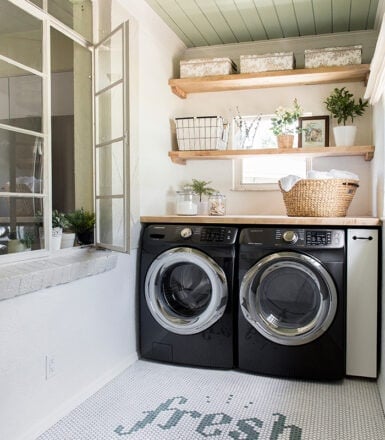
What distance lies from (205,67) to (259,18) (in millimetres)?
527

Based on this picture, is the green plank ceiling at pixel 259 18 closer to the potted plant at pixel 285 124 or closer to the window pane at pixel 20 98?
the potted plant at pixel 285 124

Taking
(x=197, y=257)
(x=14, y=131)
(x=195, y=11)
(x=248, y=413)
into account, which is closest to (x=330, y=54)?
(x=195, y=11)

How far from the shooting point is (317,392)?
2.47 m

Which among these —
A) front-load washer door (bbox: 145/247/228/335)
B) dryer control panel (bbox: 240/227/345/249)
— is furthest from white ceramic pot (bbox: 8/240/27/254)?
dryer control panel (bbox: 240/227/345/249)

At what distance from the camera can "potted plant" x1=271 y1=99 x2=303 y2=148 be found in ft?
10.6

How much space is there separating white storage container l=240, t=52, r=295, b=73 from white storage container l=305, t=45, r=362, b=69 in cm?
12

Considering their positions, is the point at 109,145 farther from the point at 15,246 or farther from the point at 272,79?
the point at 272,79

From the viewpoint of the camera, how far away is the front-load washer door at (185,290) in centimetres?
273

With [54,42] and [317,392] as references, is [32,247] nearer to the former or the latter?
[54,42]

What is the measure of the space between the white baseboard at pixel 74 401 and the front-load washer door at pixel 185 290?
0.35 m

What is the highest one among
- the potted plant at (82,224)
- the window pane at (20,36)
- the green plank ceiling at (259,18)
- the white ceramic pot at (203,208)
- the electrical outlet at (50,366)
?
the green plank ceiling at (259,18)

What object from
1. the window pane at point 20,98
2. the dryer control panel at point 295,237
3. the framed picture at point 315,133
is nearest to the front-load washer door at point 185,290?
the dryer control panel at point 295,237

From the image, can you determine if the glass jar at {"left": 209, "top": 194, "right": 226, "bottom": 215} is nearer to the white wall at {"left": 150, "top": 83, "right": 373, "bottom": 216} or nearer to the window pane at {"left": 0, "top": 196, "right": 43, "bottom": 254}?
the white wall at {"left": 150, "top": 83, "right": 373, "bottom": 216}

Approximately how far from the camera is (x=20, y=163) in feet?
7.07
